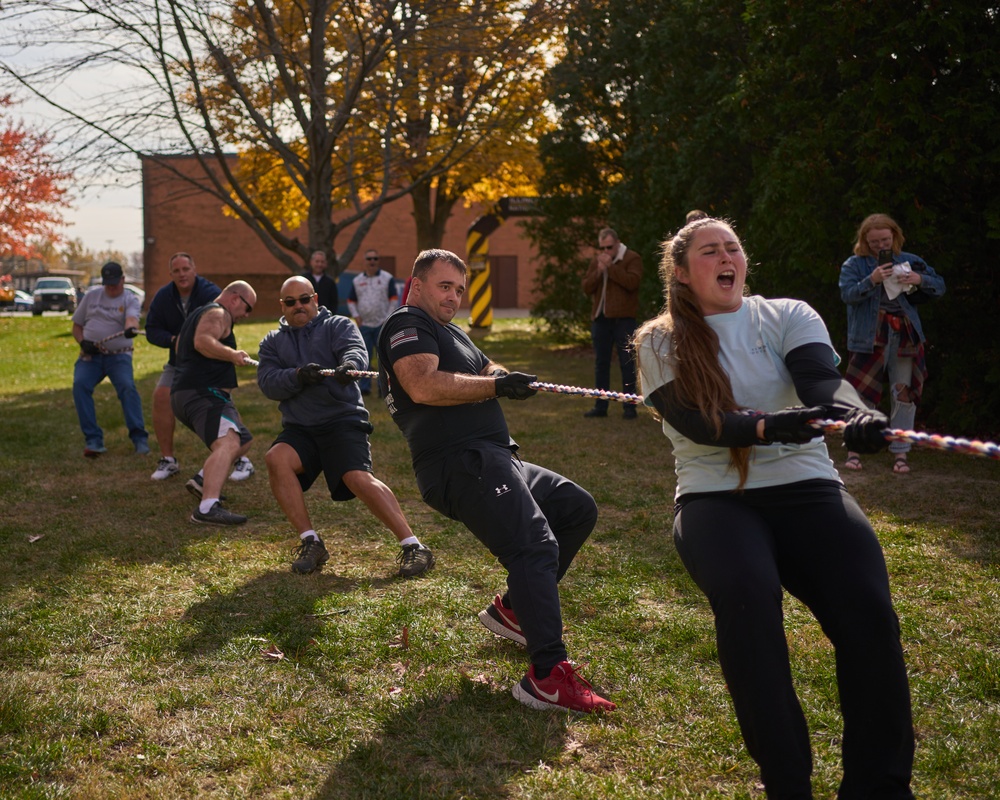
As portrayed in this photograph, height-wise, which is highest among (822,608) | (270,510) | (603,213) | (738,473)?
(603,213)

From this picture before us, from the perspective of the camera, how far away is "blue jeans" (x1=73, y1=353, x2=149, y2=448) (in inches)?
372

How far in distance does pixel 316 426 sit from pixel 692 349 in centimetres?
319

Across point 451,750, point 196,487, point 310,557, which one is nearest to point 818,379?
point 451,750

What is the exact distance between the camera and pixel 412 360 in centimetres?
402

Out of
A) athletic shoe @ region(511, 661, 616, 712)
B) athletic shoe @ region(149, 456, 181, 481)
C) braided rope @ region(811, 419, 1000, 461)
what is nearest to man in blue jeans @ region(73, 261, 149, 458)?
athletic shoe @ region(149, 456, 181, 481)

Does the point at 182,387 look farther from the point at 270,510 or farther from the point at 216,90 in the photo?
the point at 216,90

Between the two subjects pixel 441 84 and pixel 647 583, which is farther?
pixel 441 84

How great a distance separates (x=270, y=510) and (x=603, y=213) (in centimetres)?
1205

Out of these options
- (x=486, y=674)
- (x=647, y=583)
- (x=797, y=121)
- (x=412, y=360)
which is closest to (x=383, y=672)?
(x=486, y=674)

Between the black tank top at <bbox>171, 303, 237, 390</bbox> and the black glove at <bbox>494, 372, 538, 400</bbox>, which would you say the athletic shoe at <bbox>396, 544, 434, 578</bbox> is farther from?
the black tank top at <bbox>171, 303, 237, 390</bbox>

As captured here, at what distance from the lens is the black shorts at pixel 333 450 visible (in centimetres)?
575

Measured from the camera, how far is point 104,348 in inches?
368

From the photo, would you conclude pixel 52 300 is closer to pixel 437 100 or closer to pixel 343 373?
pixel 437 100

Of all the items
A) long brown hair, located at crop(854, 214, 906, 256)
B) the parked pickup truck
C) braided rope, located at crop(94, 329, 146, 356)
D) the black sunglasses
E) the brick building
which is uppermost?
the brick building
